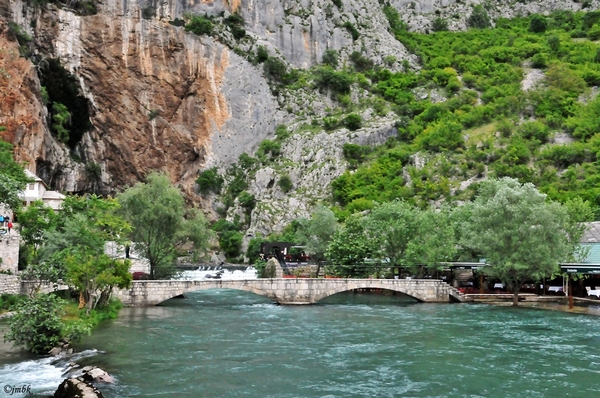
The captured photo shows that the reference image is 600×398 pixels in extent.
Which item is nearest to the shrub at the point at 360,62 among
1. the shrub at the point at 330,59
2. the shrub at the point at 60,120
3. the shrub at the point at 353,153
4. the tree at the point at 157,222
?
the shrub at the point at 330,59

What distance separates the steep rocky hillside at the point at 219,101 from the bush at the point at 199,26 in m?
0.27

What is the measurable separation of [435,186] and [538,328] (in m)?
48.1

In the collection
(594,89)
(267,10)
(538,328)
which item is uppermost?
(267,10)

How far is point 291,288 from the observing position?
49562mm

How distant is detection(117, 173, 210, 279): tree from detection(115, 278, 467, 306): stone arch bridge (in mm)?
4993

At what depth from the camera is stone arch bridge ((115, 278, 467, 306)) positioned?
4547 centimetres

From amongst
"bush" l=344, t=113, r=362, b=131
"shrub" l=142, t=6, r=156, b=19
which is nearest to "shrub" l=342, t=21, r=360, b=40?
"bush" l=344, t=113, r=362, b=131

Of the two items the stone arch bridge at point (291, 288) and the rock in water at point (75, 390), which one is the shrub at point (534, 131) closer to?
the stone arch bridge at point (291, 288)

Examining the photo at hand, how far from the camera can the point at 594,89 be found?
99.7 m

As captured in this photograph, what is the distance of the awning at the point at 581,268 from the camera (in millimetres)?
44812

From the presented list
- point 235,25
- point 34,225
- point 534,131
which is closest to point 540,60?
point 534,131

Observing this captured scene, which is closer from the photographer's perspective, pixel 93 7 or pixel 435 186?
pixel 435 186

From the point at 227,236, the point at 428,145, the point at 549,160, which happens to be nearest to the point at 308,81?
the point at 428,145

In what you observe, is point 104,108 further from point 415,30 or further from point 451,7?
point 451,7
